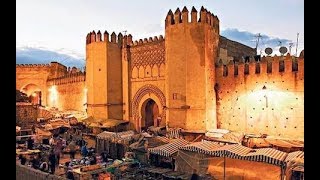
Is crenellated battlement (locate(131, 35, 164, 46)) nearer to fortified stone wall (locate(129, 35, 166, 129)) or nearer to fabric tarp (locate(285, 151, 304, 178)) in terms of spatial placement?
fortified stone wall (locate(129, 35, 166, 129))

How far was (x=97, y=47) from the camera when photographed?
21719mm

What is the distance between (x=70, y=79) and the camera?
29.6 meters

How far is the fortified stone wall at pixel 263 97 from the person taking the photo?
13891 millimetres

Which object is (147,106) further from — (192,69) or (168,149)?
(168,149)

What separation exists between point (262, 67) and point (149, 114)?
9.11m

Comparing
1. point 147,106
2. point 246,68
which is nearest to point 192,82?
point 246,68

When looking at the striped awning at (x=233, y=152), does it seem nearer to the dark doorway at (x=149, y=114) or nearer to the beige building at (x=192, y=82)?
the beige building at (x=192, y=82)

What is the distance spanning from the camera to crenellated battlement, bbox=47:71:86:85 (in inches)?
1104

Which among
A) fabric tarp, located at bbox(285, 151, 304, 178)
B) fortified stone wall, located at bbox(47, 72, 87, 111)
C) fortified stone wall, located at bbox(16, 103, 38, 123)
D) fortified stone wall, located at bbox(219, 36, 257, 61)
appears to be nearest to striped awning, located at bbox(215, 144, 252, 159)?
fabric tarp, located at bbox(285, 151, 304, 178)
